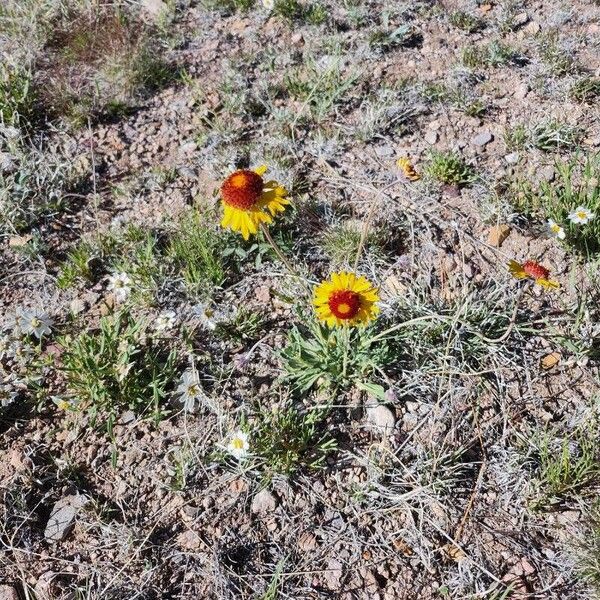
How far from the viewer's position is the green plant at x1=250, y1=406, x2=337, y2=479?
2.43 m

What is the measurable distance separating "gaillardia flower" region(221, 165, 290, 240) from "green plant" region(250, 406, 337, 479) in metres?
0.79

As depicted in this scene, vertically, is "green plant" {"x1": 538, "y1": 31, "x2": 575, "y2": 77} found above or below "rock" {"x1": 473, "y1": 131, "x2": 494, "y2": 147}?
above

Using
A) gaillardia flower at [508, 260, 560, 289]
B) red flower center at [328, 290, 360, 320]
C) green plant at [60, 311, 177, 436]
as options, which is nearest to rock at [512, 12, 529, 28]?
gaillardia flower at [508, 260, 560, 289]

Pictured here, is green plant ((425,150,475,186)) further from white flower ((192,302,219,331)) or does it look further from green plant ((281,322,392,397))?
white flower ((192,302,219,331))

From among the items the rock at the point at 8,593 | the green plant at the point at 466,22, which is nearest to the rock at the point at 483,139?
the green plant at the point at 466,22

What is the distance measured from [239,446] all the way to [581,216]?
191 centimetres

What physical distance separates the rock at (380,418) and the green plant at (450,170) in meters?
1.41

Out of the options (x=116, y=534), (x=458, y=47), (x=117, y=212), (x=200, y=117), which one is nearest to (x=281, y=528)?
(x=116, y=534)

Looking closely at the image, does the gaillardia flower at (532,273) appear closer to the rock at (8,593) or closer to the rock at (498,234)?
the rock at (498,234)

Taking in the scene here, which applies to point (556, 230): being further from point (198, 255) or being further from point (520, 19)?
point (520, 19)

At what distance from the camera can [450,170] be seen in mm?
3311

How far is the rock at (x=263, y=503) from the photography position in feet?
7.94

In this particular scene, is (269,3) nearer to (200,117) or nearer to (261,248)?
(200,117)

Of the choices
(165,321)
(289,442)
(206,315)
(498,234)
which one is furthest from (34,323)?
(498,234)
